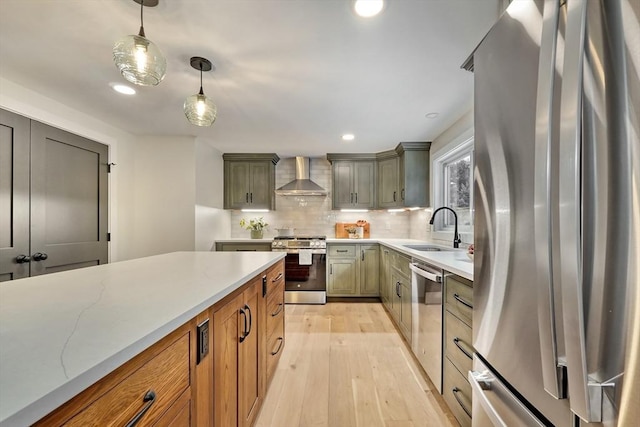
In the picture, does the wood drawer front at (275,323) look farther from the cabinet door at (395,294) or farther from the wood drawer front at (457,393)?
the cabinet door at (395,294)

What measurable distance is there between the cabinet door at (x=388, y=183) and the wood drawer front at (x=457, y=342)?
2.55m

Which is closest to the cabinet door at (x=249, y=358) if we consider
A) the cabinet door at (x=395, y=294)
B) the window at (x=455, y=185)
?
the cabinet door at (x=395, y=294)

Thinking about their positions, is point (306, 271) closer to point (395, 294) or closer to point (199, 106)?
point (395, 294)

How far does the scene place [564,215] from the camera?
20.1 inches

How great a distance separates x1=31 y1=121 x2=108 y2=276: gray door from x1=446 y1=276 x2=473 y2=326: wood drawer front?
135 inches

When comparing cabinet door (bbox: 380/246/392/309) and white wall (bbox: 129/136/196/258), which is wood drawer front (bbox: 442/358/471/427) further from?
white wall (bbox: 129/136/196/258)

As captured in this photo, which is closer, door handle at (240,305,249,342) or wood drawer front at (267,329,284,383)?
door handle at (240,305,249,342)

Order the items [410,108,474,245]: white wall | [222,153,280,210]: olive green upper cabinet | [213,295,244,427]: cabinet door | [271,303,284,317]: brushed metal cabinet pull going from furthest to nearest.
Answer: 1. [222,153,280,210]: olive green upper cabinet
2. [410,108,474,245]: white wall
3. [271,303,284,317]: brushed metal cabinet pull
4. [213,295,244,427]: cabinet door

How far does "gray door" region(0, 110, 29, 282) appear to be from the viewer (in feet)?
6.98

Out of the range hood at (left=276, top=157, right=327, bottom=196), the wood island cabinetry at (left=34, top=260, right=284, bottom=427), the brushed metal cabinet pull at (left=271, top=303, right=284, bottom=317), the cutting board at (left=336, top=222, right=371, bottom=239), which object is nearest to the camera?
the wood island cabinetry at (left=34, top=260, right=284, bottom=427)

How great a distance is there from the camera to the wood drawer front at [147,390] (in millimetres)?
492

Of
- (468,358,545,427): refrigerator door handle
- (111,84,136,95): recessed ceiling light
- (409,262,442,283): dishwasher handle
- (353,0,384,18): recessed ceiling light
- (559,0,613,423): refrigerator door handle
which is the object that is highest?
(111,84,136,95): recessed ceiling light

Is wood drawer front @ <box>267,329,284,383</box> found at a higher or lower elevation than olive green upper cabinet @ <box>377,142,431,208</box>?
lower

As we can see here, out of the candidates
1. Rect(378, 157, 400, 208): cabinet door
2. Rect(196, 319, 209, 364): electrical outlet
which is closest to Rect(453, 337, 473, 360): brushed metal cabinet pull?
Rect(196, 319, 209, 364): electrical outlet
